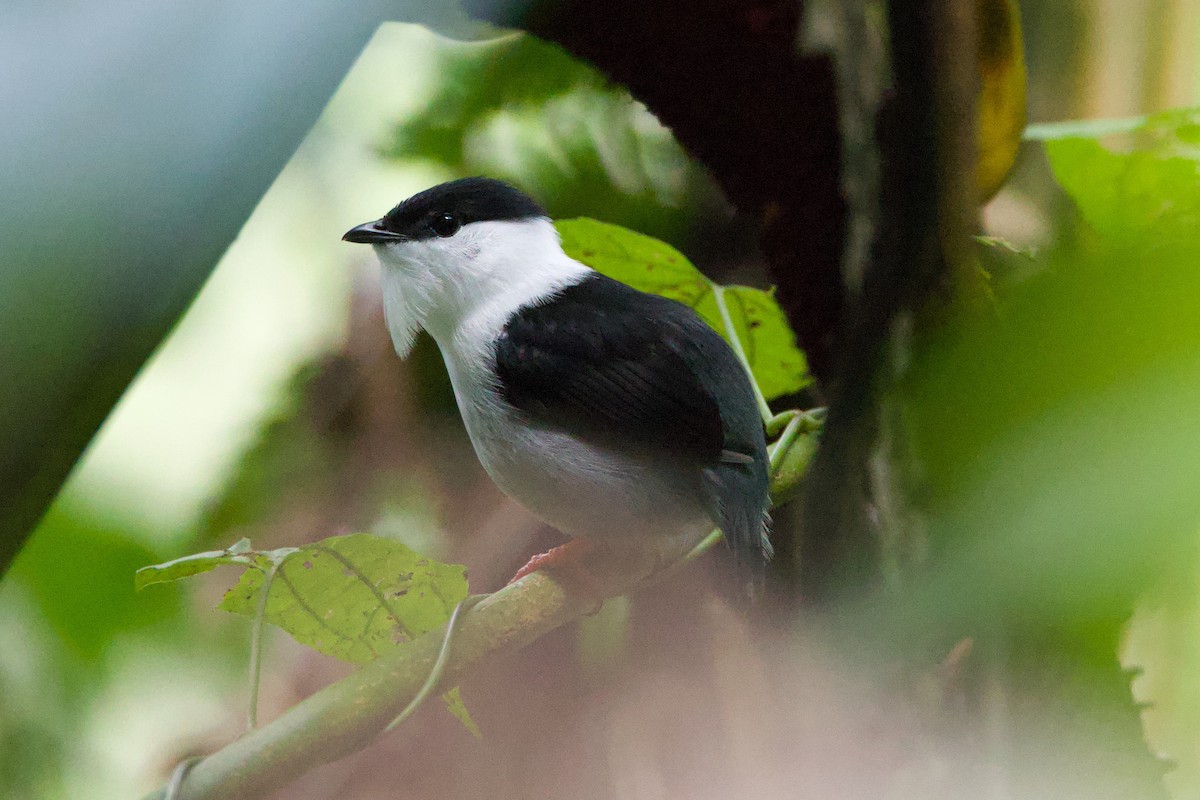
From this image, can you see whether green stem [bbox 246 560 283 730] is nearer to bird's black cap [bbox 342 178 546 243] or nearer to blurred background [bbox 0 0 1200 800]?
blurred background [bbox 0 0 1200 800]

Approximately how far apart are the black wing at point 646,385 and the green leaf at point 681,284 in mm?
35

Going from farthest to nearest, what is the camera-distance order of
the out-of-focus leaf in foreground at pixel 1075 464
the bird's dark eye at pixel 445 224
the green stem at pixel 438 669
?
the bird's dark eye at pixel 445 224 < the green stem at pixel 438 669 < the out-of-focus leaf in foreground at pixel 1075 464

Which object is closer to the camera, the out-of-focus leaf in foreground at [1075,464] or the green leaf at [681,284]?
the out-of-focus leaf in foreground at [1075,464]

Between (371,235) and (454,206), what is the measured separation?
6cm

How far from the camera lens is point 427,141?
70cm

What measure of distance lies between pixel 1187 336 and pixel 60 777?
73cm

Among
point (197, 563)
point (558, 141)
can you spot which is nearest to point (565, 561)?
point (197, 563)

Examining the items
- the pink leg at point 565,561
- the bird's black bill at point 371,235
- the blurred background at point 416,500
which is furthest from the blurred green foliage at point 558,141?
the pink leg at point 565,561

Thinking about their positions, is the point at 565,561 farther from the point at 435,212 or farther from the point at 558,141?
the point at 558,141

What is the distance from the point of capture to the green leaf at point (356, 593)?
1.81ft

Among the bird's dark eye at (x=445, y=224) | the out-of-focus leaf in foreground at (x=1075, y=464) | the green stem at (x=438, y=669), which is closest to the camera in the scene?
the out-of-focus leaf in foreground at (x=1075, y=464)

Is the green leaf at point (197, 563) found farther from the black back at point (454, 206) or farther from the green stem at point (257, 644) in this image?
the black back at point (454, 206)

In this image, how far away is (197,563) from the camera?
566mm

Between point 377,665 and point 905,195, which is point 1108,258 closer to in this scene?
point 905,195
